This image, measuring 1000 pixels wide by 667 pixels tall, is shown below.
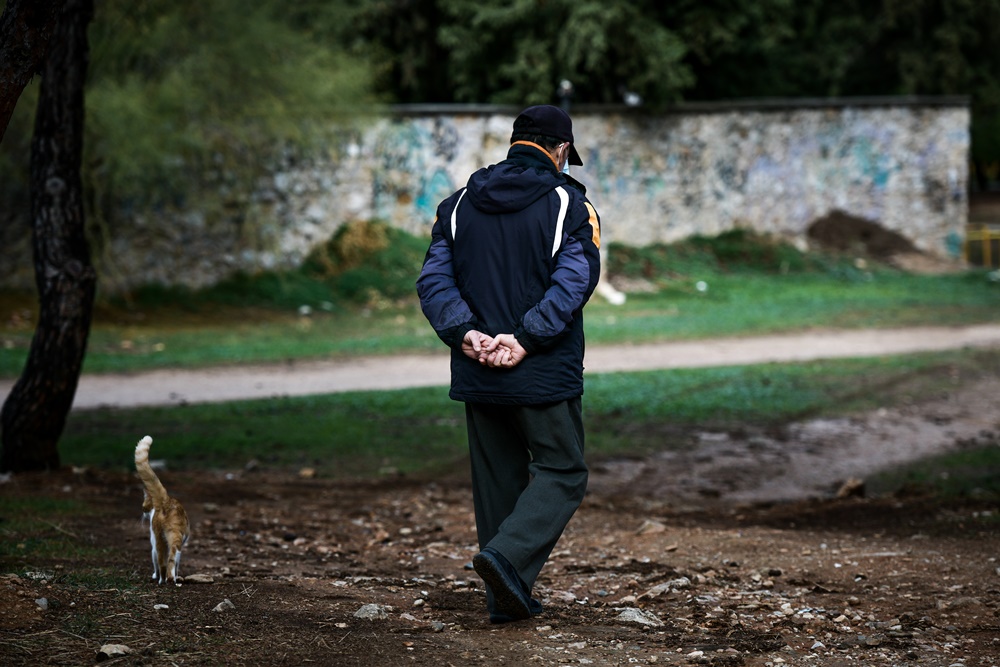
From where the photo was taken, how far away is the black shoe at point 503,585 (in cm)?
416

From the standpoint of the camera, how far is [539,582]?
17.7ft

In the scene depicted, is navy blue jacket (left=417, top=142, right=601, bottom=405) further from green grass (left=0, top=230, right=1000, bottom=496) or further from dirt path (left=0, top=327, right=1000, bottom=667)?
green grass (left=0, top=230, right=1000, bottom=496)

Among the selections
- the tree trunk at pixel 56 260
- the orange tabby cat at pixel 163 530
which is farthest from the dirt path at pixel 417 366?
the orange tabby cat at pixel 163 530

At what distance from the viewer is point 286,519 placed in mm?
6820

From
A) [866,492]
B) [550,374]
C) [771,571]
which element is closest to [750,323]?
[866,492]

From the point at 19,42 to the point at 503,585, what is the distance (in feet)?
8.35

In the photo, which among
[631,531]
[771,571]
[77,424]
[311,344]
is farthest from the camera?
[311,344]

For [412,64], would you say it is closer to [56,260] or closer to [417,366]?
[417,366]

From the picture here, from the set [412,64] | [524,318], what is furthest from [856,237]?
[524,318]

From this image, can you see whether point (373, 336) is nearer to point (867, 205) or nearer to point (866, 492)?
point (866, 492)

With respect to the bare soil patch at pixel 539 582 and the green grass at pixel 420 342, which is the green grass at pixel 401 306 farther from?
the bare soil patch at pixel 539 582

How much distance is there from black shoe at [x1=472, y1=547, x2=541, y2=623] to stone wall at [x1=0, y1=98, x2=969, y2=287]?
14906 mm

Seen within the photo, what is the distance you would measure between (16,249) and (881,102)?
690 inches

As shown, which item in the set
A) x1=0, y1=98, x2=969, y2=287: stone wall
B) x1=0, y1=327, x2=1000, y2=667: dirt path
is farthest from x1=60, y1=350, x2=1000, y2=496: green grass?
x1=0, y1=98, x2=969, y2=287: stone wall
